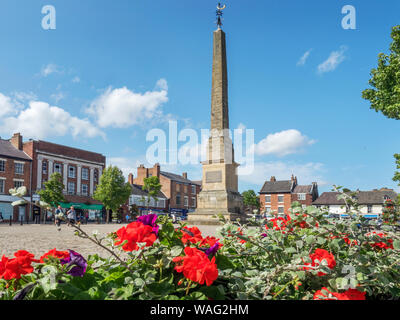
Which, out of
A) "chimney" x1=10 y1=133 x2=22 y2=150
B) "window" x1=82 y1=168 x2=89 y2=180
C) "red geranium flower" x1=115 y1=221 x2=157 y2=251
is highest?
"chimney" x1=10 y1=133 x2=22 y2=150

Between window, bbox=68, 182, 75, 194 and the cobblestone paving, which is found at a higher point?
window, bbox=68, 182, 75, 194

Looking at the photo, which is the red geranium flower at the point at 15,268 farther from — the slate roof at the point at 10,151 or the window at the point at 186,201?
the window at the point at 186,201

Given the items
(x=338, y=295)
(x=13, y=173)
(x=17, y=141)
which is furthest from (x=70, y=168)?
(x=338, y=295)

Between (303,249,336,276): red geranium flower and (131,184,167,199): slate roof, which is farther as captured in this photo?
(131,184,167,199): slate roof

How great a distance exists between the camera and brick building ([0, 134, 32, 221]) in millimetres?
39688

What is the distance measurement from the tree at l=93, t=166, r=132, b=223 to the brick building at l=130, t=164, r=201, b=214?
54.7 feet

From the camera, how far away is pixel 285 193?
6150 cm

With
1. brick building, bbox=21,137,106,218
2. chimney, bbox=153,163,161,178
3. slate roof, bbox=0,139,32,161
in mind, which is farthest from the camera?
chimney, bbox=153,163,161,178

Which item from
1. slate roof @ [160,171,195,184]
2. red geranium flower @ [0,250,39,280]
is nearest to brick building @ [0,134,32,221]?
slate roof @ [160,171,195,184]

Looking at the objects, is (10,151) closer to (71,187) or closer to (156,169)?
(71,187)

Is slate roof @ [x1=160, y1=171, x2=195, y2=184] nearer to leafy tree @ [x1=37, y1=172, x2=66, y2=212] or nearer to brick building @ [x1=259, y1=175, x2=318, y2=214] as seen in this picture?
brick building @ [x1=259, y1=175, x2=318, y2=214]
